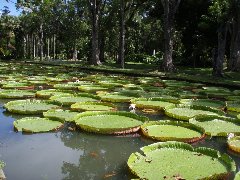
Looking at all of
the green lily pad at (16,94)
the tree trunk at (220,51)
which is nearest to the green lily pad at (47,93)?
the green lily pad at (16,94)

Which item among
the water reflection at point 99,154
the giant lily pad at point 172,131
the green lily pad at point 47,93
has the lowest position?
the water reflection at point 99,154

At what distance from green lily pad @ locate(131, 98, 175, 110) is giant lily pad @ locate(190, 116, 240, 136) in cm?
150

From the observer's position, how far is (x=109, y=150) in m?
5.77

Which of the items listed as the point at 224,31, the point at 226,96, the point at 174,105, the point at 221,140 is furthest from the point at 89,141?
the point at 224,31

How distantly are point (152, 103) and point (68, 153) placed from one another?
13.0 feet

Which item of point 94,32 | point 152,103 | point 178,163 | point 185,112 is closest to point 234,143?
point 178,163

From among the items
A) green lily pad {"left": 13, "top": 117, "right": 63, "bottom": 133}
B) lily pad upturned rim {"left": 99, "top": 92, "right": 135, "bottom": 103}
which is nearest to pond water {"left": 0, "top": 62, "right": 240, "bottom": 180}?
green lily pad {"left": 13, "top": 117, "right": 63, "bottom": 133}

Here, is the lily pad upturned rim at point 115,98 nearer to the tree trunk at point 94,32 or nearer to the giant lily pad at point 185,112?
the giant lily pad at point 185,112

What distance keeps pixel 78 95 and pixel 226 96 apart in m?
4.62

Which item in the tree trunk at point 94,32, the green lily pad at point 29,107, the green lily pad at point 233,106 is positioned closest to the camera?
the green lily pad at point 29,107

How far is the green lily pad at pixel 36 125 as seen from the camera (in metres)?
6.53

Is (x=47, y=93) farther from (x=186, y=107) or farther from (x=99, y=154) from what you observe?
(x=99, y=154)

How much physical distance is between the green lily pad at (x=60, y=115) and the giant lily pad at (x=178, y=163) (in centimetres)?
251

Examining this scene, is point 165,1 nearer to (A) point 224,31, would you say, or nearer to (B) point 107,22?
(A) point 224,31
